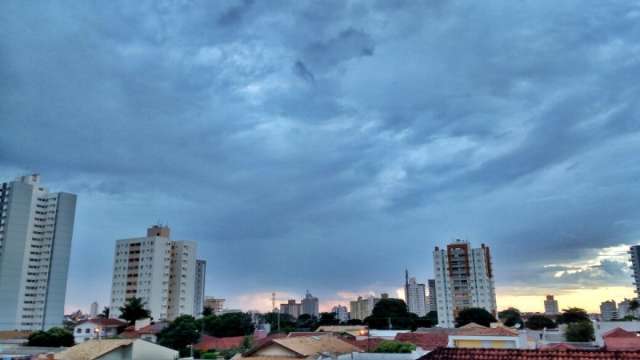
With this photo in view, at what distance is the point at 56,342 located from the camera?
210 feet

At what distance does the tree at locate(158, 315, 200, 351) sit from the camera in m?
58.5

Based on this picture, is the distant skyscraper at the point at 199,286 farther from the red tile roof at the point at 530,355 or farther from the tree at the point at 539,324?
the red tile roof at the point at 530,355

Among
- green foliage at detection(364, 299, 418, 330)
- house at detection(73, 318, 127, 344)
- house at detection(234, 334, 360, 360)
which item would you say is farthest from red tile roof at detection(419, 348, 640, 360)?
green foliage at detection(364, 299, 418, 330)

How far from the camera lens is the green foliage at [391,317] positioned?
102m

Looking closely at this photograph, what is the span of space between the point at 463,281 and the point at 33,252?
307 ft

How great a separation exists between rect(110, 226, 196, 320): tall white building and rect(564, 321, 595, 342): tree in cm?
8053

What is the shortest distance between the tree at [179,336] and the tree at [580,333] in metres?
43.5

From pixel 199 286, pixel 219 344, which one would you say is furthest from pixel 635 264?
pixel 219 344

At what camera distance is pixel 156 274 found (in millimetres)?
114312

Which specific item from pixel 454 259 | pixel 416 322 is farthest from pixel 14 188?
pixel 454 259

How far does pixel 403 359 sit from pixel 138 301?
71.9 m

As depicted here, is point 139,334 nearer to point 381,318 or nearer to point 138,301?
point 138,301

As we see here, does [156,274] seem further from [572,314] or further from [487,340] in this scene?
[487,340]

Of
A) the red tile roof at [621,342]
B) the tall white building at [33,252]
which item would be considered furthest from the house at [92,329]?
the red tile roof at [621,342]
